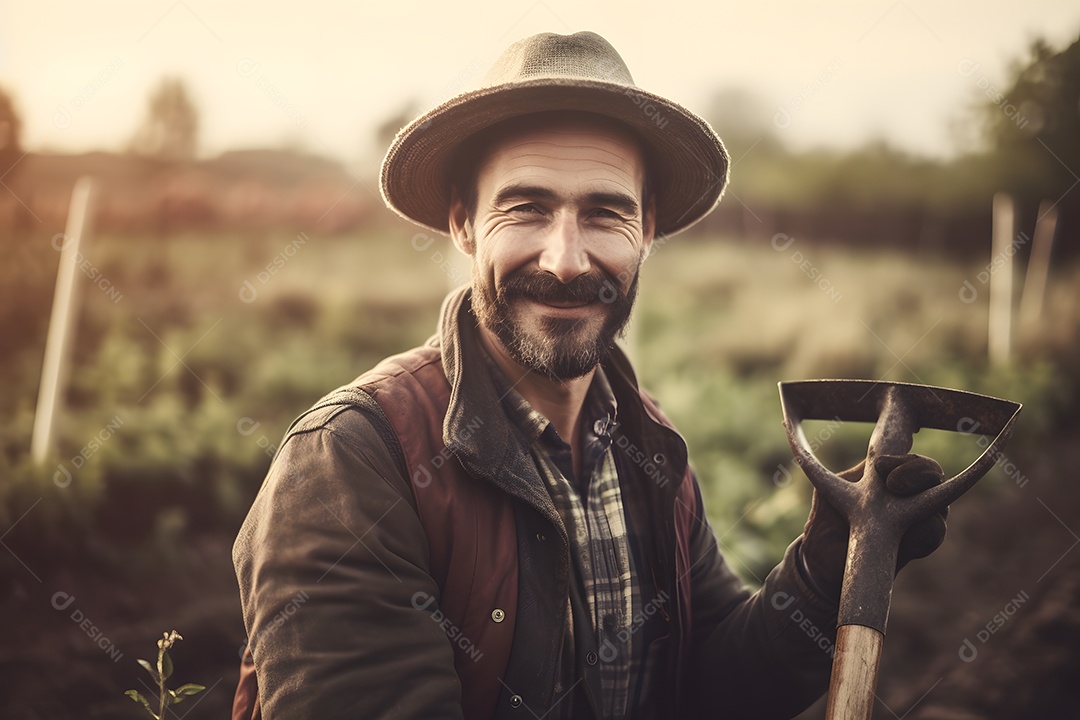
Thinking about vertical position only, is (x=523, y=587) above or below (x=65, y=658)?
above

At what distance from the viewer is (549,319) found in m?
2.46

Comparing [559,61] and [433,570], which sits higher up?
[559,61]

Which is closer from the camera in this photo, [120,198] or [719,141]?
[719,141]

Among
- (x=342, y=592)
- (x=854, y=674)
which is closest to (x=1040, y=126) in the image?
(x=854, y=674)

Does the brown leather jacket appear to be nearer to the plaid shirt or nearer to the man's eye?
the plaid shirt

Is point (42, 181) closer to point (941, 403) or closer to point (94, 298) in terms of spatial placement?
point (94, 298)

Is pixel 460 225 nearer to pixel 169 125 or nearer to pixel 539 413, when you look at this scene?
pixel 539 413

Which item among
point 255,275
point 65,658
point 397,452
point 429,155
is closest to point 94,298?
point 255,275

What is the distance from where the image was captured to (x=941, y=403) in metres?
2.50

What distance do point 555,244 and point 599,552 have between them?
0.94m

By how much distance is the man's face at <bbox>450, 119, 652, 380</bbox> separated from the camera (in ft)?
7.96

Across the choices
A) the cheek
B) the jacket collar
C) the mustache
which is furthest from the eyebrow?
the jacket collar

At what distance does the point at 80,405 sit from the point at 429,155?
402cm

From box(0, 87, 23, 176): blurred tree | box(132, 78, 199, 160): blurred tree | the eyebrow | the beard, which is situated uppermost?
box(132, 78, 199, 160): blurred tree
